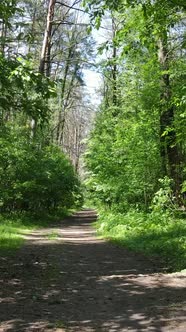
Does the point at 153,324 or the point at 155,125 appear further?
the point at 155,125

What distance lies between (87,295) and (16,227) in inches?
483

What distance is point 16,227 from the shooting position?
61.3ft

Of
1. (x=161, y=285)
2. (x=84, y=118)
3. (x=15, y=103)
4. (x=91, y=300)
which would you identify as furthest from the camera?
(x=84, y=118)

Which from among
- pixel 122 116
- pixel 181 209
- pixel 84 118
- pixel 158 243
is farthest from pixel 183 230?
pixel 84 118

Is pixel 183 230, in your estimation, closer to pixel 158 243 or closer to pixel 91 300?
pixel 158 243

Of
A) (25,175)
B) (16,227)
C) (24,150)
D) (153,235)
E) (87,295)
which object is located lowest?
(16,227)

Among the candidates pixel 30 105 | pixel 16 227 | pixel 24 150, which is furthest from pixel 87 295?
pixel 24 150

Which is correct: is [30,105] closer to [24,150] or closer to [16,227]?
[16,227]

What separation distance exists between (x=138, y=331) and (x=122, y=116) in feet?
72.1

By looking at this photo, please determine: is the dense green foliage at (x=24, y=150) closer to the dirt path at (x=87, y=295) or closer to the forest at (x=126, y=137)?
the forest at (x=126, y=137)

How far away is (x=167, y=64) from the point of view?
1573cm

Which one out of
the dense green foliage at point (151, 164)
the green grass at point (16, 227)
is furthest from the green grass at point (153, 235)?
the green grass at point (16, 227)

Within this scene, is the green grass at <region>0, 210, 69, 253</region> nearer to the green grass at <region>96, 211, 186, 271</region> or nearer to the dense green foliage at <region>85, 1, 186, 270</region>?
the green grass at <region>96, 211, 186, 271</region>

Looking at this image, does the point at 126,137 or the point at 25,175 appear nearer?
the point at 126,137
